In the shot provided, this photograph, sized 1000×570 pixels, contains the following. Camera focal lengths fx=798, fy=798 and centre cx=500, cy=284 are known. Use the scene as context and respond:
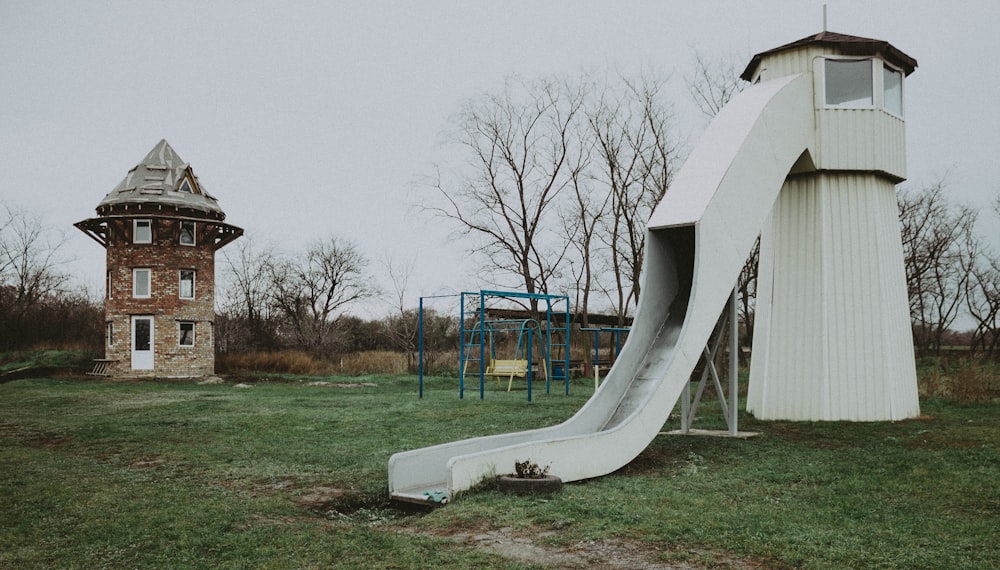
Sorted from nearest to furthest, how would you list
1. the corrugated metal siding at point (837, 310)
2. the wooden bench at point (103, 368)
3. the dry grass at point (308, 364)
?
1. the corrugated metal siding at point (837, 310)
2. the wooden bench at point (103, 368)
3. the dry grass at point (308, 364)

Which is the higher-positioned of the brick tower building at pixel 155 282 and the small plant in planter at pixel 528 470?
the brick tower building at pixel 155 282

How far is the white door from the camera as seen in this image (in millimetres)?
33875

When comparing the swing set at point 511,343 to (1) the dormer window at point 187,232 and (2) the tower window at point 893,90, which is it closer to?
(2) the tower window at point 893,90

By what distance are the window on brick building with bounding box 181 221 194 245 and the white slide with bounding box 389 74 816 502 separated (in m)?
28.2

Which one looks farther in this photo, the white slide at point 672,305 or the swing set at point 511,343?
the swing set at point 511,343

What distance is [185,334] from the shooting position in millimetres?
34656

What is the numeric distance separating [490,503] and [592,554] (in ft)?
6.13

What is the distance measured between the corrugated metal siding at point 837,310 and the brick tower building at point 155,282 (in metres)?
27.0

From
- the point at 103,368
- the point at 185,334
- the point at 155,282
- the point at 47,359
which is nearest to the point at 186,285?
the point at 155,282

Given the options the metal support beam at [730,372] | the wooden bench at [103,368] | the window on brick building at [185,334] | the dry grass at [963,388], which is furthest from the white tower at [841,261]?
the wooden bench at [103,368]

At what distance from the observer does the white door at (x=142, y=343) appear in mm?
33875

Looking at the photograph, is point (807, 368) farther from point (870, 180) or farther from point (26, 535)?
point (26, 535)

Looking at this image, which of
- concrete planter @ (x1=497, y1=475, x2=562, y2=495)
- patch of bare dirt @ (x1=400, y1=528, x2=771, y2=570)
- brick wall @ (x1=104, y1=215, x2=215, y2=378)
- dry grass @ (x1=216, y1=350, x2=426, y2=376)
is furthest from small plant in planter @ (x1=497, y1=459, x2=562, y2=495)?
brick wall @ (x1=104, y1=215, x2=215, y2=378)

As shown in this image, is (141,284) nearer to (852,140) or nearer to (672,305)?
(672,305)
